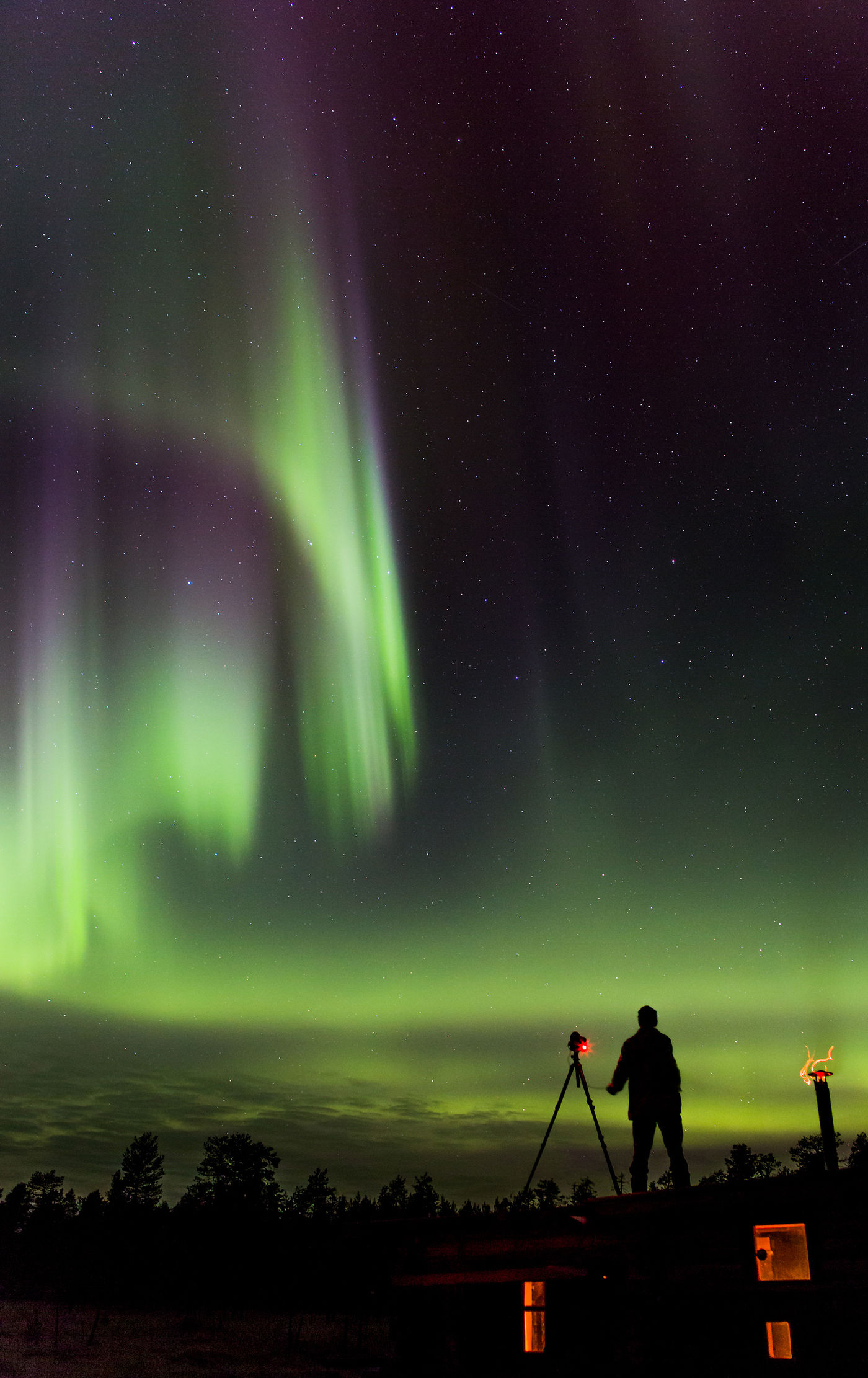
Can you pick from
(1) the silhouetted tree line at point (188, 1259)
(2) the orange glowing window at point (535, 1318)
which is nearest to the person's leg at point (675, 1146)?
(2) the orange glowing window at point (535, 1318)

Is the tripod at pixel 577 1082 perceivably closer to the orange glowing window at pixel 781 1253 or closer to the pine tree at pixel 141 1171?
the orange glowing window at pixel 781 1253

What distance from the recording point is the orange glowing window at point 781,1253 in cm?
607

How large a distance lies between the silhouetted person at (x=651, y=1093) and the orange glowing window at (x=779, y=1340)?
206 centimetres

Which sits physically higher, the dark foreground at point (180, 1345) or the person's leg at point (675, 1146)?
the person's leg at point (675, 1146)

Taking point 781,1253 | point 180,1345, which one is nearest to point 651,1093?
point 781,1253

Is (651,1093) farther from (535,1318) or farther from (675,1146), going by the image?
(535,1318)

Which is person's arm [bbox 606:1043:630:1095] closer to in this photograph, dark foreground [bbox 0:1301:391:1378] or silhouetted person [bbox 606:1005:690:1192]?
silhouetted person [bbox 606:1005:690:1192]

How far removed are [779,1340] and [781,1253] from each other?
22.2 inches

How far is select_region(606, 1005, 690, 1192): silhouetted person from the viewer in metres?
8.33

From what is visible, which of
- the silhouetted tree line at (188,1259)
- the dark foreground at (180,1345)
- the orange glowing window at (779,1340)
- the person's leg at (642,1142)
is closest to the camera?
the orange glowing window at (779,1340)

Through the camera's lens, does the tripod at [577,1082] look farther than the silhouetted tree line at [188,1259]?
No

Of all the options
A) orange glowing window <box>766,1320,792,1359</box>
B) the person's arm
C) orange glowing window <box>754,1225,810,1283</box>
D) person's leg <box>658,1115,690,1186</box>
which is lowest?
orange glowing window <box>766,1320,792,1359</box>

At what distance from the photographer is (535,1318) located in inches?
329

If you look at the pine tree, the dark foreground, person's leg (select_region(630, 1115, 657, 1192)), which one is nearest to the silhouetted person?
person's leg (select_region(630, 1115, 657, 1192))
